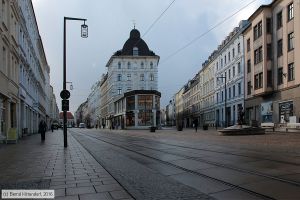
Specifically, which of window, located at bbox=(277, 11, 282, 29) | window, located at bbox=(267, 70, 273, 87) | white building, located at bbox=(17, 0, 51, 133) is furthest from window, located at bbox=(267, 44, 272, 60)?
white building, located at bbox=(17, 0, 51, 133)

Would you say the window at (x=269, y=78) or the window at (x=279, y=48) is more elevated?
the window at (x=279, y=48)

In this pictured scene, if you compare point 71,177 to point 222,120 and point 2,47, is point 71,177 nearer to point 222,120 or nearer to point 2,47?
point 2,47

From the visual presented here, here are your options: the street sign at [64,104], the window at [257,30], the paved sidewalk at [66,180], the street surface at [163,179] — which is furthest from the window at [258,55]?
the paved sidewalk at [66,180]

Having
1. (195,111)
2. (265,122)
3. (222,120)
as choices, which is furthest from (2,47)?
(195,111)

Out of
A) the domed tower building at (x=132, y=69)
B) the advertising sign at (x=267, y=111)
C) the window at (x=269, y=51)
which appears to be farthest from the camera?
the domed tower building at (x=132, y=69)

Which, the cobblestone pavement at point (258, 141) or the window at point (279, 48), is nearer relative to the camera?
the cobblestone pavement at point (258, 141)

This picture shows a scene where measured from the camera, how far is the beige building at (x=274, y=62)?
42.8 metres

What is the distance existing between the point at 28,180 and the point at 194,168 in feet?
14.9

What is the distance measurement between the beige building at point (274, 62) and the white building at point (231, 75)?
557 centimetres

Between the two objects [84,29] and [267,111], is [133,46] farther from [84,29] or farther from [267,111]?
[84,29]

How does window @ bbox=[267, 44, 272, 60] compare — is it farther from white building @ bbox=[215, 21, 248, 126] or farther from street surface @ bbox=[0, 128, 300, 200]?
street surface @ bbox=[0, 128, 300, 200]

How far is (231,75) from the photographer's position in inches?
2835

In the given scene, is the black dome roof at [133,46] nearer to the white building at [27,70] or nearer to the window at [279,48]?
the white building at [27,70]

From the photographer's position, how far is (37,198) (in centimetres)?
734
